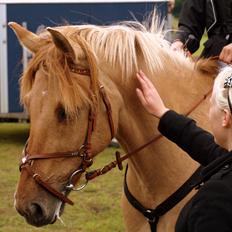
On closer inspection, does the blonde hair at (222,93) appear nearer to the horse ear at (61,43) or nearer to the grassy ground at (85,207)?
the horse ear at (61,43)

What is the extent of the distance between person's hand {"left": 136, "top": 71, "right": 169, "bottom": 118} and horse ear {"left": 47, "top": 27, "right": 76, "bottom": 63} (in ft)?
1.19

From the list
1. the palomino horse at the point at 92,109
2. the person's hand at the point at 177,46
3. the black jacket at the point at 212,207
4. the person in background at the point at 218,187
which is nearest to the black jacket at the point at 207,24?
the person's hand at the point at 177,46

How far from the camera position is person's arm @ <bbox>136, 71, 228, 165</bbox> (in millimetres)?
2849

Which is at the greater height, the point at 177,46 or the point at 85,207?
the point at 177,46

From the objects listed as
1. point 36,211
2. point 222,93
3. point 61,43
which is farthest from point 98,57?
point 222,93

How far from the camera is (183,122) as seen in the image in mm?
2904

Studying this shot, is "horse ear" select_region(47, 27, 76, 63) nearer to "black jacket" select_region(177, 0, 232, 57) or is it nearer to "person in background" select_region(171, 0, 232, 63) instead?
"person in background" select_region(171, 0, 232, 63)

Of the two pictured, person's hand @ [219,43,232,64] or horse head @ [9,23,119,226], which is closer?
horse head @ [9,23,119,226]

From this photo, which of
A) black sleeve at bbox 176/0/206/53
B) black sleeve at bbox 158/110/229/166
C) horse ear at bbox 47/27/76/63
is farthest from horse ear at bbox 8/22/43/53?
black sleeve at bbox 176/0/206/53

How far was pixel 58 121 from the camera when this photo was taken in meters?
2.86

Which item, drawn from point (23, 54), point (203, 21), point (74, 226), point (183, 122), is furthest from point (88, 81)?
point (23, 54)

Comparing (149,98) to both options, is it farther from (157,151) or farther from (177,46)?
(177,46)

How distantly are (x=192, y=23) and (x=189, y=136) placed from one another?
139 centimetres

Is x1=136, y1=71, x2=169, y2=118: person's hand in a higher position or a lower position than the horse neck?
higher
